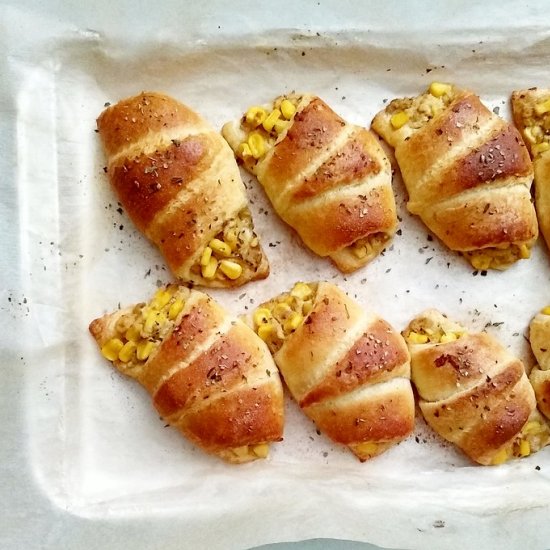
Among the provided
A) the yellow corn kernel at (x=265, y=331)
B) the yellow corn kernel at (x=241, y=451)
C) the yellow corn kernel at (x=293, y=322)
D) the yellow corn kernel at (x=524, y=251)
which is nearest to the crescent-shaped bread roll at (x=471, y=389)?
the yellow corn kernel at (x=524, y=251)

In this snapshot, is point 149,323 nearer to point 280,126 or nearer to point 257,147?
point 257,147

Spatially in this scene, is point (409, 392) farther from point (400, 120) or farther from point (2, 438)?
point (2, 438)

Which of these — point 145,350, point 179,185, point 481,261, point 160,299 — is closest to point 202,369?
point 145,350

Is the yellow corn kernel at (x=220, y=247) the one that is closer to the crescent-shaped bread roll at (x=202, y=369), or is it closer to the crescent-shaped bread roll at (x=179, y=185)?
the crescent-shaped bread roll at (x=179, y=185)

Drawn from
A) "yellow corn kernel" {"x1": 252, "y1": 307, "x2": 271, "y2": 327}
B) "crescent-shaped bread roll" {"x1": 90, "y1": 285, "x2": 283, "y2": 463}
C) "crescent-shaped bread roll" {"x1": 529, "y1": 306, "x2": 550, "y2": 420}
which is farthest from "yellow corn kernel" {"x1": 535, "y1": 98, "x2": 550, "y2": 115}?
"crescent-shaped bread roll" {"x1": 90, "y1": 285, "x2": 283, "y2": 463}

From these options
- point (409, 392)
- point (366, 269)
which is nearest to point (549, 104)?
point (366, 269)

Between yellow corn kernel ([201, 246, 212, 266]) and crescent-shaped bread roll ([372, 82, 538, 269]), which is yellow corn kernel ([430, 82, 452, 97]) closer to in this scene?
crescent-shaped bread roll ([372, 82, 538, 269])

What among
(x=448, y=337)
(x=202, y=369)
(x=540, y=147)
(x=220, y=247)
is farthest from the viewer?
(x=540, y=147)
